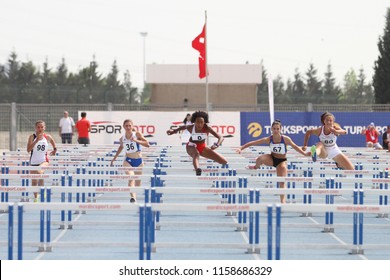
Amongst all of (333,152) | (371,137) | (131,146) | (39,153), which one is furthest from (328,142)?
(371,137)

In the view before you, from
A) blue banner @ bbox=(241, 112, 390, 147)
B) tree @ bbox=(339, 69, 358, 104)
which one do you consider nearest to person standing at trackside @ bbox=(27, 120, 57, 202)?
blue banner @ bbox=(241, 112, 390, 147)

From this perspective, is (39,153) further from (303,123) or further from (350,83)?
(350,83)

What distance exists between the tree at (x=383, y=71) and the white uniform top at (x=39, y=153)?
157 ft

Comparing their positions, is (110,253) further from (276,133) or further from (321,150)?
(321,150)

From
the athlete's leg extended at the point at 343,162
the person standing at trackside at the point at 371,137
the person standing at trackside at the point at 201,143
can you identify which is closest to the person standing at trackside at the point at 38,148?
the person standing at trackside at the point at 201,143

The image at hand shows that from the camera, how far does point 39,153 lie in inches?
682

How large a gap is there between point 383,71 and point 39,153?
165 feet

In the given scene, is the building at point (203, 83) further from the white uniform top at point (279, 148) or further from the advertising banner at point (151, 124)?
the white uniform top at point (279, 148)

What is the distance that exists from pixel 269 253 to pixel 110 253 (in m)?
3.06

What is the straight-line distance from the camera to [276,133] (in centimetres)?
1619

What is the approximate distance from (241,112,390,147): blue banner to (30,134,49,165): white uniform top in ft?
67.6

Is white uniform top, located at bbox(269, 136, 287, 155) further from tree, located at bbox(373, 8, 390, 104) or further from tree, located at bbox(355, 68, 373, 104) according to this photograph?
tree, located at bbox(355, 68, 373, 104)

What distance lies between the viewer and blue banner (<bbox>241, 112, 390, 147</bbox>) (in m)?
37.6

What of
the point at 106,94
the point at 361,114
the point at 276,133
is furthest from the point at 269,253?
the point at 106,94
